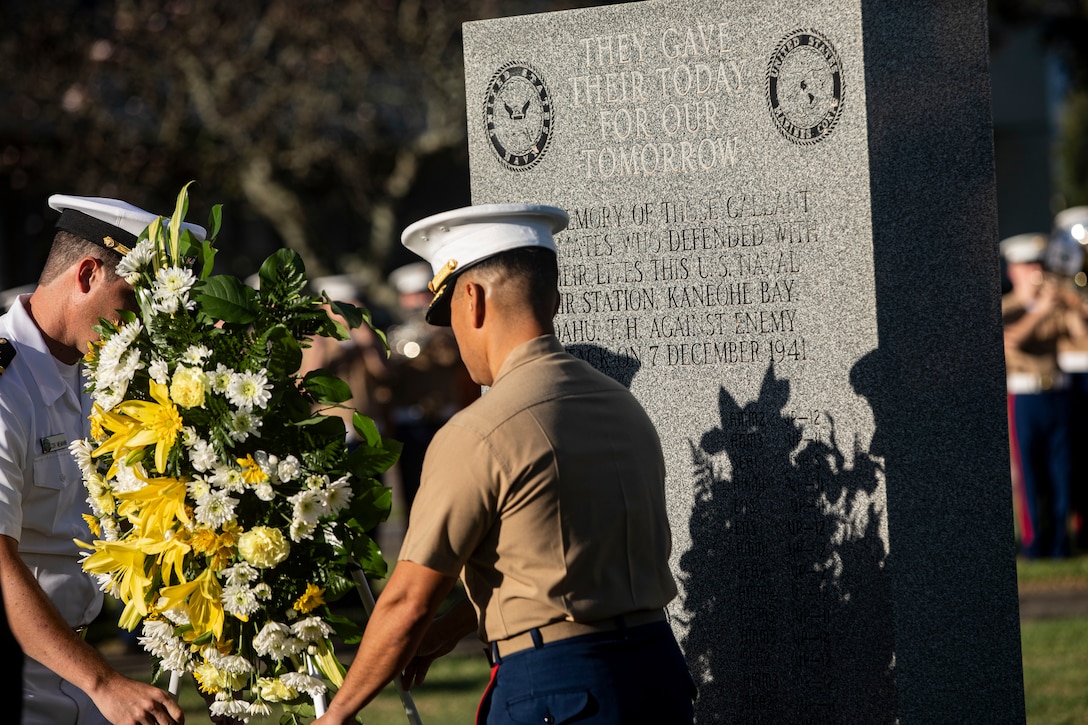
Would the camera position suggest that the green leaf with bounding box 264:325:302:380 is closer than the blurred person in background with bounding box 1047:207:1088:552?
Yes

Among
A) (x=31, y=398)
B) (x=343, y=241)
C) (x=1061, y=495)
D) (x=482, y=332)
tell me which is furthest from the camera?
(x=343, y=241)

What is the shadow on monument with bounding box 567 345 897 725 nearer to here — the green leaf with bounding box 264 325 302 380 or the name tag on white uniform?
the green leaf with bounding box 264 325 302 380

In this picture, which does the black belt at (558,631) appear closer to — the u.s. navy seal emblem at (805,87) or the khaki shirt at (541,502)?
the khaki shirt at (541,502)

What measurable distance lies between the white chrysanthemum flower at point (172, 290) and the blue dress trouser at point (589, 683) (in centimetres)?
123

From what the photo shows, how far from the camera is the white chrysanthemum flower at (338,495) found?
Answer: 331 centimetres

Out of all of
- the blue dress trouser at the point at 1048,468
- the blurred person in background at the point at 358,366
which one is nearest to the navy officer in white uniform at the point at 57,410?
the blurred person in background at the point at 358,366

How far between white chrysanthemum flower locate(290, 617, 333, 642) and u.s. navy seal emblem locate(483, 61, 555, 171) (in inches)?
85.4

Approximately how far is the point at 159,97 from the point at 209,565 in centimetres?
1558

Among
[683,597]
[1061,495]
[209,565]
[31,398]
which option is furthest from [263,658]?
[1061,495]

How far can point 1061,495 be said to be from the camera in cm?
1116

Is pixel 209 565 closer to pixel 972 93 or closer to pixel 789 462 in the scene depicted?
pixel 789 462

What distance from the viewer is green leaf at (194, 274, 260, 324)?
3330 mm

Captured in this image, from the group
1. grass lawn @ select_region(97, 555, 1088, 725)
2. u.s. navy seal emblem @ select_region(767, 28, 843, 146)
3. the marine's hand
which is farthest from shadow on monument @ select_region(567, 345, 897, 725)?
grass lawn @ select_region(97, 555, 1088, 725)

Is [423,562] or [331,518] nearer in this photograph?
[423,562]
